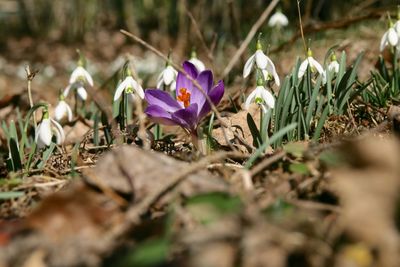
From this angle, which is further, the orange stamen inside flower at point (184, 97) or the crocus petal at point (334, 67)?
the crocus petal at point (334, 67)

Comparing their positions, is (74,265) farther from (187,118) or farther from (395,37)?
(395,37)

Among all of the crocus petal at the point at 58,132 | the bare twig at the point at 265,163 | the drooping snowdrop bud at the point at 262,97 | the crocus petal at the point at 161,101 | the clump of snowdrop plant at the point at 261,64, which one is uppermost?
the clump of snowdrop plant at the point at 261,64

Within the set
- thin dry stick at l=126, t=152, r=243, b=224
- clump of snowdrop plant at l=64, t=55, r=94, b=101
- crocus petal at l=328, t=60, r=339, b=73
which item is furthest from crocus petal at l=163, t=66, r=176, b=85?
thin dry stick at l=126, t=152, r=243, b=224

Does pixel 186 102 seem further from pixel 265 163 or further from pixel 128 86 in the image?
pixel 265 163

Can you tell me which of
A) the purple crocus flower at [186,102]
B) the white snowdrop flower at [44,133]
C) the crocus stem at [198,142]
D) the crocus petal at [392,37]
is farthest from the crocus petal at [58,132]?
the crocus petal at [392,37]

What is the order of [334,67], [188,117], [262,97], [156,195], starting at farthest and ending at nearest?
1. [334,67]
2. [262,97]
3. [188,117]
4. [156,195]

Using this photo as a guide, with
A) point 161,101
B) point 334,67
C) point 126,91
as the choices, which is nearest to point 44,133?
point 126,91

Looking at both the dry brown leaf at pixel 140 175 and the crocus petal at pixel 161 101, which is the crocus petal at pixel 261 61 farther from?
A: the dry brown leaf at pixel 140 175
